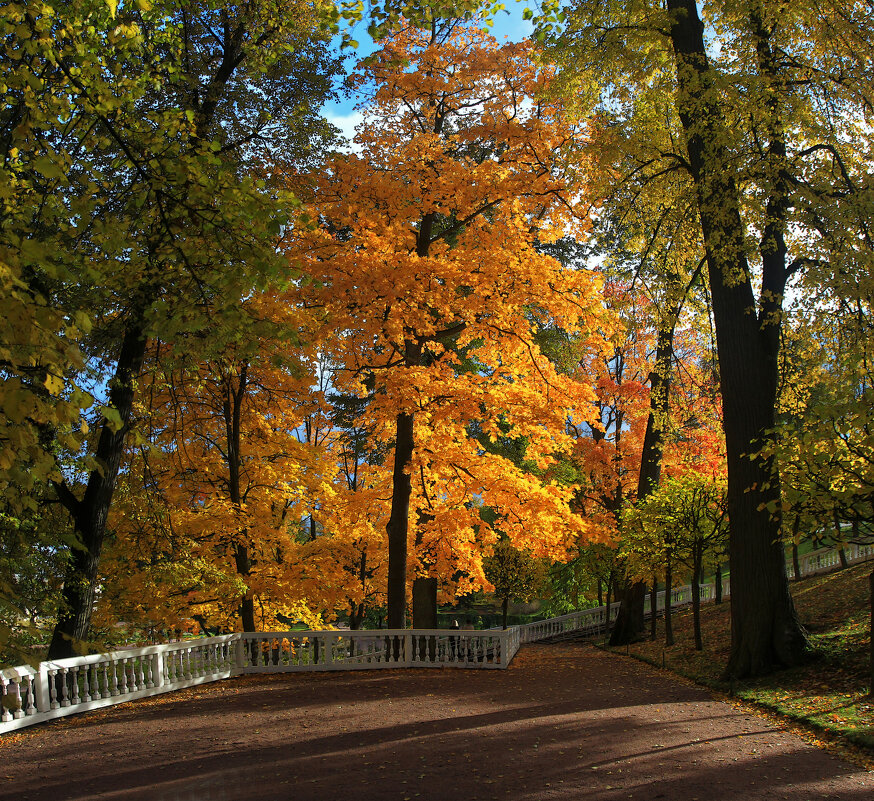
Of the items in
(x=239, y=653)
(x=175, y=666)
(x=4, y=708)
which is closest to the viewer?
(x=4, y=708)

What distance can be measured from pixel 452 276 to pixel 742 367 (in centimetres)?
514

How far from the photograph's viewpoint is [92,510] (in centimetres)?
1106

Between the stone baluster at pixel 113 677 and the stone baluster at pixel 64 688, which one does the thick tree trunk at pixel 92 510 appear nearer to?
the stone baluster at pixel 113 677

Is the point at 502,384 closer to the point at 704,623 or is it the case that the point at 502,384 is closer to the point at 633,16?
the point at 633,16

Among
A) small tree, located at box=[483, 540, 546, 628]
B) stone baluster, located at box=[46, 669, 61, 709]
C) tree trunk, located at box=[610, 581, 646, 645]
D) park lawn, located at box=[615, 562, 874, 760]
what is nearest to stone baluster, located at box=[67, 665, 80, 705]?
stone baluster, located at box=[46, 669, 61, 709]

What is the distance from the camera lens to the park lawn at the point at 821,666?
8328 millimetres

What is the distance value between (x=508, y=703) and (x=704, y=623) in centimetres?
1227

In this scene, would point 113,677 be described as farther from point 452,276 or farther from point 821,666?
point 821,666

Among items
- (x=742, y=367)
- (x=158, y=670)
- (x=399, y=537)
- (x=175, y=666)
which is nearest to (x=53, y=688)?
(x=158, y=670)

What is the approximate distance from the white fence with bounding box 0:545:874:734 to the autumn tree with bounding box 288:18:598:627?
3.54 ft

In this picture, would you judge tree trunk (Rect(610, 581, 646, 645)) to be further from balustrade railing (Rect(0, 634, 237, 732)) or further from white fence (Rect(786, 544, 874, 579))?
balustrade railing (Rect(0, 634, 237, 732))

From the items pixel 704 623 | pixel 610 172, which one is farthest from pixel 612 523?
pixel 610 172

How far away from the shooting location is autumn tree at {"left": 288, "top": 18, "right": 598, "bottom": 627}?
13609 mm

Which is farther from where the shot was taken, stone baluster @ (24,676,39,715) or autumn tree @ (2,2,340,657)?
stone baluster @ (24,676,39,715)
